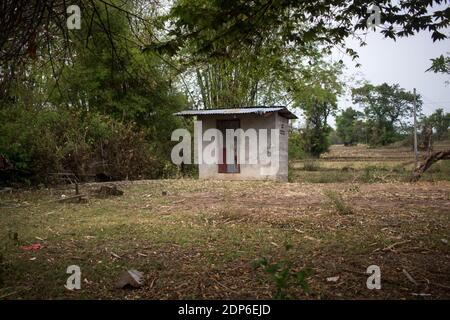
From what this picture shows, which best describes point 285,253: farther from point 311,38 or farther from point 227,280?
point 311,38

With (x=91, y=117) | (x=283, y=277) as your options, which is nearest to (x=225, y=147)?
(x=91, y=117)

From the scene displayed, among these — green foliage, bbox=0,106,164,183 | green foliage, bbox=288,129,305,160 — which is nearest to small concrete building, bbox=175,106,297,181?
green foliage, bbox=0,106,164,183

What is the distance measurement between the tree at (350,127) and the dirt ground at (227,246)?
52047 mm

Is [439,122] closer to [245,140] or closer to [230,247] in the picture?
[245,140]

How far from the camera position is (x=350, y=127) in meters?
65.9

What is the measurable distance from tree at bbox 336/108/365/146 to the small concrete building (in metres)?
44.5

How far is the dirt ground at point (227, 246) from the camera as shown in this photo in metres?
3.93

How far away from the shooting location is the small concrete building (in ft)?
54.2

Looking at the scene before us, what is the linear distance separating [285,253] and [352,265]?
2.87 feet

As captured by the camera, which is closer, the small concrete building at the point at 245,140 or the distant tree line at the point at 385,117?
the small concrete building at the point at 245,140

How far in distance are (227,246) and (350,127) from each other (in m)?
64.6

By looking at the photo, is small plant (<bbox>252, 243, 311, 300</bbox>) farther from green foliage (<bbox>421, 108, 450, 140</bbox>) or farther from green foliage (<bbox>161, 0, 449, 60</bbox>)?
green foliage (<bbox>421, 108, 450, 140</bbox>)

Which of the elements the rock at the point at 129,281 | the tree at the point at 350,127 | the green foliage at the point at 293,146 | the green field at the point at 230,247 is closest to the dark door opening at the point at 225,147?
the green field at the point at 230,247

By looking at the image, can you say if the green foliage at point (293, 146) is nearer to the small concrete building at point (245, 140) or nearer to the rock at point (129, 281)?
the small concrete building at point (245, 140)
